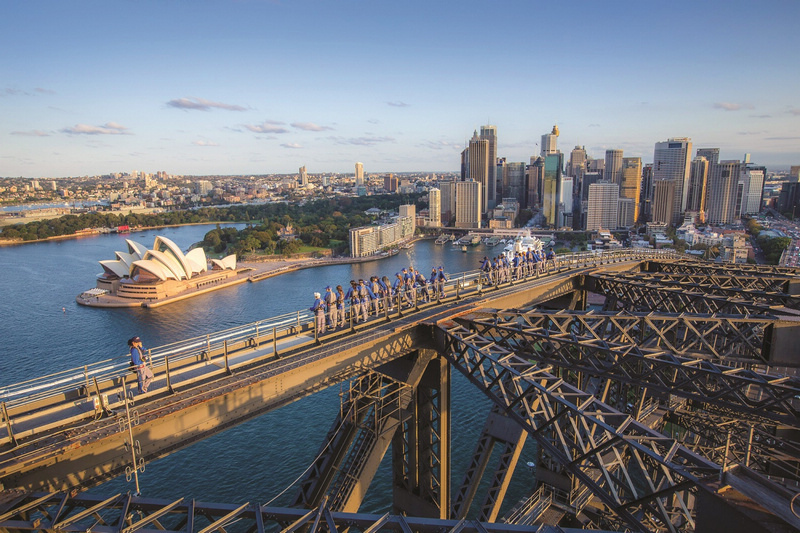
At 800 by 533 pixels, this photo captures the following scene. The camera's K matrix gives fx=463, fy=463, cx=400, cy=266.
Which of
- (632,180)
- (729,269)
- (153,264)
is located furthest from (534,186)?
(729,269)

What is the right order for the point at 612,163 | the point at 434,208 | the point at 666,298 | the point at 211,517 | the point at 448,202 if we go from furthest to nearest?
the point at 612,163 < the point at 448,202 < the point at 434,208 < the point at 666,298 < the point at 211,517

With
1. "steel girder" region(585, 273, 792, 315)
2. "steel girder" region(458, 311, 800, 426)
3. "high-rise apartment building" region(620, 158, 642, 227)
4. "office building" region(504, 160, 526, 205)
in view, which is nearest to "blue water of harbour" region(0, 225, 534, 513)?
"steel girder" region(585, 273, 792, 315)

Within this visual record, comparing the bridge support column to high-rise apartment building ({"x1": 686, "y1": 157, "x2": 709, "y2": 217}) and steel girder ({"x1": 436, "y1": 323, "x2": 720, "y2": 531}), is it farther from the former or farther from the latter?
high-rise apartment building ({"x1": 686, "y1": 157, "x2": 709, "y2": 217})

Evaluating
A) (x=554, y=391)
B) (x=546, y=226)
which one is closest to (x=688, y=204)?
(x=546, y=226)

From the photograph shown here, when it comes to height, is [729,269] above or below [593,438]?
below

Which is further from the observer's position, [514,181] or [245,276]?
[514,181]

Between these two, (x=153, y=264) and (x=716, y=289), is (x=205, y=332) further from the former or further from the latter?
(x=716, y=289)

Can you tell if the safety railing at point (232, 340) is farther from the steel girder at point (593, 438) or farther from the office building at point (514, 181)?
the office building at point (514, 181)
